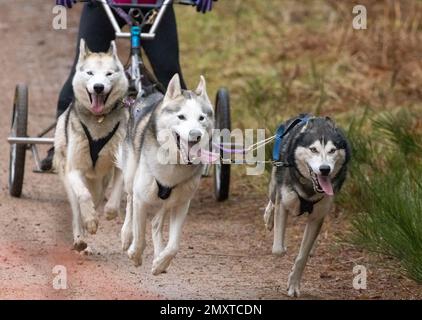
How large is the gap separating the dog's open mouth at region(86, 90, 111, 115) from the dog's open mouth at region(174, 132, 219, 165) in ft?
3.46

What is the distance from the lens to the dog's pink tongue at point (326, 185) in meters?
5.92

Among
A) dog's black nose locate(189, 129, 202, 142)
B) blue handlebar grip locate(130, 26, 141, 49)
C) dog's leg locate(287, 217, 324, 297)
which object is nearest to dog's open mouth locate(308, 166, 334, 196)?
dog's leg locate(287, 217, 324, 297)

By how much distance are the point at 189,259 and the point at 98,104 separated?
1.20 meters

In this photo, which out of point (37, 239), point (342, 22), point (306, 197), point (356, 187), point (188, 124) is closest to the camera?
point (188, 124)

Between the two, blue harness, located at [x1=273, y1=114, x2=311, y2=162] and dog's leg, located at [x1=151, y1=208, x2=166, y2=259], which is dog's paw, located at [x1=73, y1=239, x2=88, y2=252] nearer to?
dog's leg, located at [x1=151, y1=208, x2=166, y2=259]

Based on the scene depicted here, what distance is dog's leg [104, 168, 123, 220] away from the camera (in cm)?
684

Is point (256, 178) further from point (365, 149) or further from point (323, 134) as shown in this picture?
point (323, 134)

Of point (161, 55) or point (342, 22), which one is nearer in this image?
point (161, 55)

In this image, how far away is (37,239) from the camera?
24.5 feet

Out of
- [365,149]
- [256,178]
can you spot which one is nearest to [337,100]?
[256,178]

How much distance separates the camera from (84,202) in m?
6.77

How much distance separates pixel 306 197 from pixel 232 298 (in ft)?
2.26

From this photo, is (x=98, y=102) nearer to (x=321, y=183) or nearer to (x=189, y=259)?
(x=189, y=259)

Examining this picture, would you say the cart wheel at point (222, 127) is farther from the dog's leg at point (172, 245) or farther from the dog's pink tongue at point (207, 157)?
the dog's pink tongue at point (207, 157)
